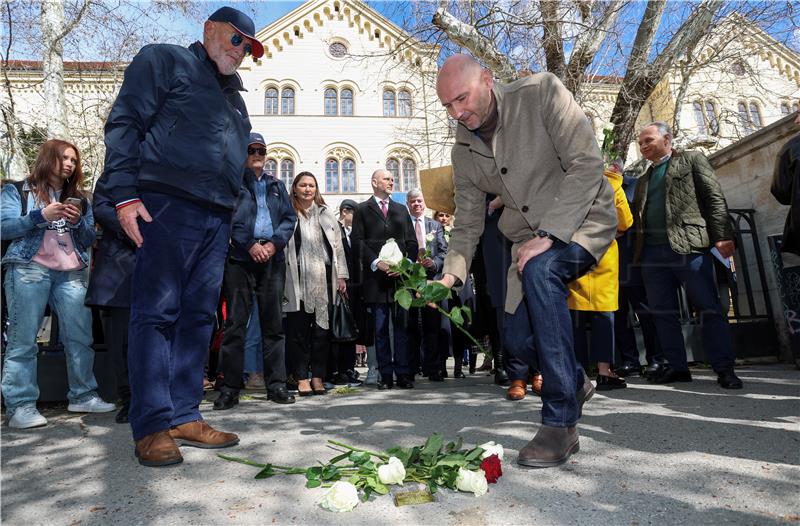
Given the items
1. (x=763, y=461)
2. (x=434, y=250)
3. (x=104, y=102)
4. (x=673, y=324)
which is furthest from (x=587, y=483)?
(x=104, y=102)

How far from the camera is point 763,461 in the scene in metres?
2.29

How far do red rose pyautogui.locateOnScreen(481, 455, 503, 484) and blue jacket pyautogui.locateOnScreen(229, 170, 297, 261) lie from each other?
3079 millimetres

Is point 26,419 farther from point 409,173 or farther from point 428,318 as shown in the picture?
point 409,173

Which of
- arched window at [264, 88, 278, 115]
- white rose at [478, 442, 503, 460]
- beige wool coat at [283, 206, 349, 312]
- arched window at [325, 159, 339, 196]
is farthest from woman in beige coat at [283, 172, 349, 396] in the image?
arched window at [264, 88, 278, 115]

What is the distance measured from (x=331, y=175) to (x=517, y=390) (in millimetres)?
26328

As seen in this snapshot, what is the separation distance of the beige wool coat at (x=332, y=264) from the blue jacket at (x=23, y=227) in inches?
72.0

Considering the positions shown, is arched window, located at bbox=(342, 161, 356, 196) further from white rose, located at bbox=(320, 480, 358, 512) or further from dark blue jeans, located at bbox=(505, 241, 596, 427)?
white rose, located at bbox=(320, 480, 358, 512)

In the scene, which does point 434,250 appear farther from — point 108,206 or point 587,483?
point 587,483

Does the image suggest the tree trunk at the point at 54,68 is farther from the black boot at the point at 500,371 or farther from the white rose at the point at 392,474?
the white rose at the point at 392,474

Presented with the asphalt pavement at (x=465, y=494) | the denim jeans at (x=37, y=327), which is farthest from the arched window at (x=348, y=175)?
the asphalt pavement at (x=465, y=494)

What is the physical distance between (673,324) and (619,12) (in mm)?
8806

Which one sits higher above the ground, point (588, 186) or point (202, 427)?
point (588, 186)

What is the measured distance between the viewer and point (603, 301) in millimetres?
4418

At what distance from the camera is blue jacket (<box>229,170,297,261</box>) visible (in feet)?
14.8
